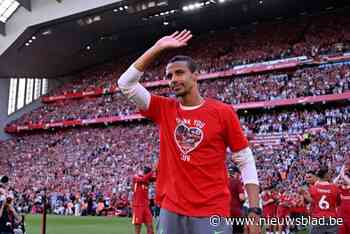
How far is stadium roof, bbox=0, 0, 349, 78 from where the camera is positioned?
43.2 metres

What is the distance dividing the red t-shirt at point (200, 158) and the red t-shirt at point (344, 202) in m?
5.94

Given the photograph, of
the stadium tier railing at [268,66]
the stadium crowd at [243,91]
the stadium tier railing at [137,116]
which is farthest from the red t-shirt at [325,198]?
the stadium tier railing at [268,66]

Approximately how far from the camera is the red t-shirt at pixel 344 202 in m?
9.34

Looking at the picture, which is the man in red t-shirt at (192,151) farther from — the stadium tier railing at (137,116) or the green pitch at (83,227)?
the stadium tier railing at (137,116)

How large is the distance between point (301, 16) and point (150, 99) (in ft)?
153

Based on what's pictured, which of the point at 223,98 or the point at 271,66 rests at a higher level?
the point at 271,66

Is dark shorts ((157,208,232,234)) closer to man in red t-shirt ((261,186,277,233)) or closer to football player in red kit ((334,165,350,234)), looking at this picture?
football player in red kit ((334,165,350,234))

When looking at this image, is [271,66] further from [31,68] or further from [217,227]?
[217,227]

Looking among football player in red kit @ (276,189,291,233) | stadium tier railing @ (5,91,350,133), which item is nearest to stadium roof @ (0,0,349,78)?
stadium tier railing @ (5,91,350,133)

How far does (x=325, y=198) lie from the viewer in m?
8.70

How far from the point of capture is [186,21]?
48750 mm

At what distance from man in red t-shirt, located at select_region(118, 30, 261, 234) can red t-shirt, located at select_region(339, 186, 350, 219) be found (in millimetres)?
5920

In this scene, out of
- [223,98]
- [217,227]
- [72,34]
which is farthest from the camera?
[72,34]

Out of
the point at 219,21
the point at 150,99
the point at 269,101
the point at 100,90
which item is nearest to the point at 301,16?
the point at 219,21
